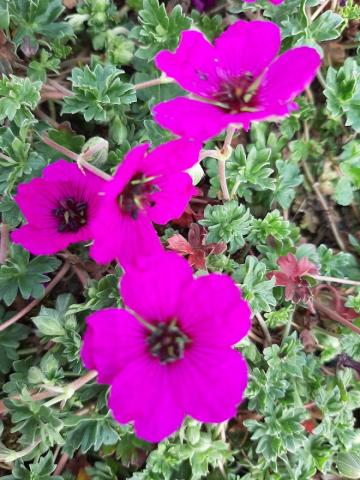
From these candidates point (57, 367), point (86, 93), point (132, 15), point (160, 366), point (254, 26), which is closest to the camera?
point (160, 366)

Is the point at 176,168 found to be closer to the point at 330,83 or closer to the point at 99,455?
the point at 330,83

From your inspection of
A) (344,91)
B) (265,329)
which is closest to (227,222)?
(265,329)

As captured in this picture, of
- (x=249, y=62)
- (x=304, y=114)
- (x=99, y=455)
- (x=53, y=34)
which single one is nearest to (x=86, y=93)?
(x=53, y=34)

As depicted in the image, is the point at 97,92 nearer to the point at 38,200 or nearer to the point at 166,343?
the point at 38,200

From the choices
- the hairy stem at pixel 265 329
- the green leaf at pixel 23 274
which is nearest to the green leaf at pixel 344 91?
the hairy stem at pixel 265 329

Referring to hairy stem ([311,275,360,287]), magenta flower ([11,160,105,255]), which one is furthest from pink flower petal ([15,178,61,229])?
hairy stem ([311,275,360,287])

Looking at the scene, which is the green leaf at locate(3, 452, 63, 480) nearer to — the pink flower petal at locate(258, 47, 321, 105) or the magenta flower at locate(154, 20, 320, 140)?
the magenta flower at locate(154, 20, 320, 140)
